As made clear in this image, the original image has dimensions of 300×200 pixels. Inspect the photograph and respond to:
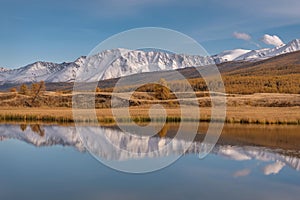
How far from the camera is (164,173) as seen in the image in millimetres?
16500

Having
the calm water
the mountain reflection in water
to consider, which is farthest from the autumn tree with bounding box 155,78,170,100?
the calm water

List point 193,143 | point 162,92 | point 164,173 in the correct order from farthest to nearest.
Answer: point 162,92, point 193,143, point 164,173

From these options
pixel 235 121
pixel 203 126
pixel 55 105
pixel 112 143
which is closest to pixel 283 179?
pixel 112 143

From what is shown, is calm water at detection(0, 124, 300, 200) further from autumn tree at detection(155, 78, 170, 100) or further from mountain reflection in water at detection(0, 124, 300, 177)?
autumn tree at detection(155, 78, 170, 100)

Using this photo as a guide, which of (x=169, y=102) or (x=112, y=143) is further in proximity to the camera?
(x=169, y=102)

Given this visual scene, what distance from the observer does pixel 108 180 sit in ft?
49.9

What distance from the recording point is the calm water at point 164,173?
13.3 meters

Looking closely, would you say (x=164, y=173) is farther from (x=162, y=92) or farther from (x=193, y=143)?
(x=162, y=92)

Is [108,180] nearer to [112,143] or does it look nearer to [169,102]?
[112,143]

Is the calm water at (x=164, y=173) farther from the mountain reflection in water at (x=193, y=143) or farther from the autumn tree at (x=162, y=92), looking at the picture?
the autumn tree at (x=162, y=92)

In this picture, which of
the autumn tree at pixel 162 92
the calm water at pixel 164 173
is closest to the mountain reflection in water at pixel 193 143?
the calm water at pixel 164 173

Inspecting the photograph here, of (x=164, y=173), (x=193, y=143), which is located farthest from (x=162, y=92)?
(x=164, y=173)

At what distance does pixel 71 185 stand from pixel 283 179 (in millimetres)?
7735

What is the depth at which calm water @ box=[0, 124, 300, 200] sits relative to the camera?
43.5 ft
